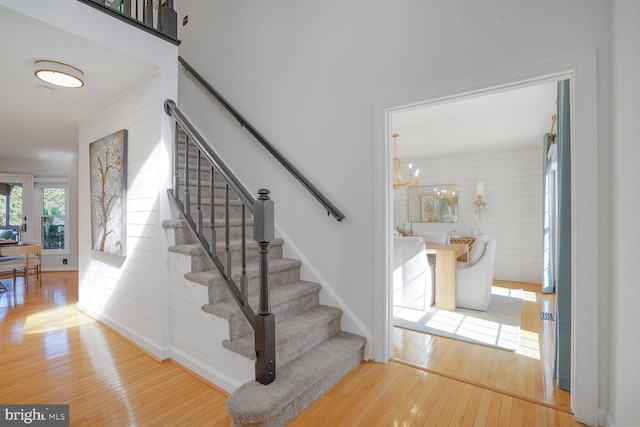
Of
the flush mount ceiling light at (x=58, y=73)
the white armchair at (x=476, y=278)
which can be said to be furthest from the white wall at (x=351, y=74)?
the white armchair at (x=476, y=278)

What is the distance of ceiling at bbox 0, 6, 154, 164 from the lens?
1.97m

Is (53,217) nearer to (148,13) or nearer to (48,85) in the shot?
(48,85)

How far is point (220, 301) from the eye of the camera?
7.01 ft

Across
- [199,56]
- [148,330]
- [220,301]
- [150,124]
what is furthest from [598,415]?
[199,56]

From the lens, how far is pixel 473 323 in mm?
3297

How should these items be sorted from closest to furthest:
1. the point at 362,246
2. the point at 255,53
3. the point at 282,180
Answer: the point at 362,246 < the point at 282,180 < the point at 255,53

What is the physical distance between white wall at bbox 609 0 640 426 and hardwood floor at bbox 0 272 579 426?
1.36 ft

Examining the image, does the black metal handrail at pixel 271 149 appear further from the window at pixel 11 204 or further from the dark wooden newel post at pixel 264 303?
the window at pixel 11 204

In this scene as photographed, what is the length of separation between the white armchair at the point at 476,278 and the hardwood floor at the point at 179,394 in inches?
74.9

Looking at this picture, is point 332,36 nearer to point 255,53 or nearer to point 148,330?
point 255,53

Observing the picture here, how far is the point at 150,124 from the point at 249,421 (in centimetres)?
235

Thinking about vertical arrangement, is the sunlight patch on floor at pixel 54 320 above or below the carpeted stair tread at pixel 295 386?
below

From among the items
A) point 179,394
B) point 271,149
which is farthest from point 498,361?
point 271,149

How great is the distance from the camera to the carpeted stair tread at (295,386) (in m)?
1.53
